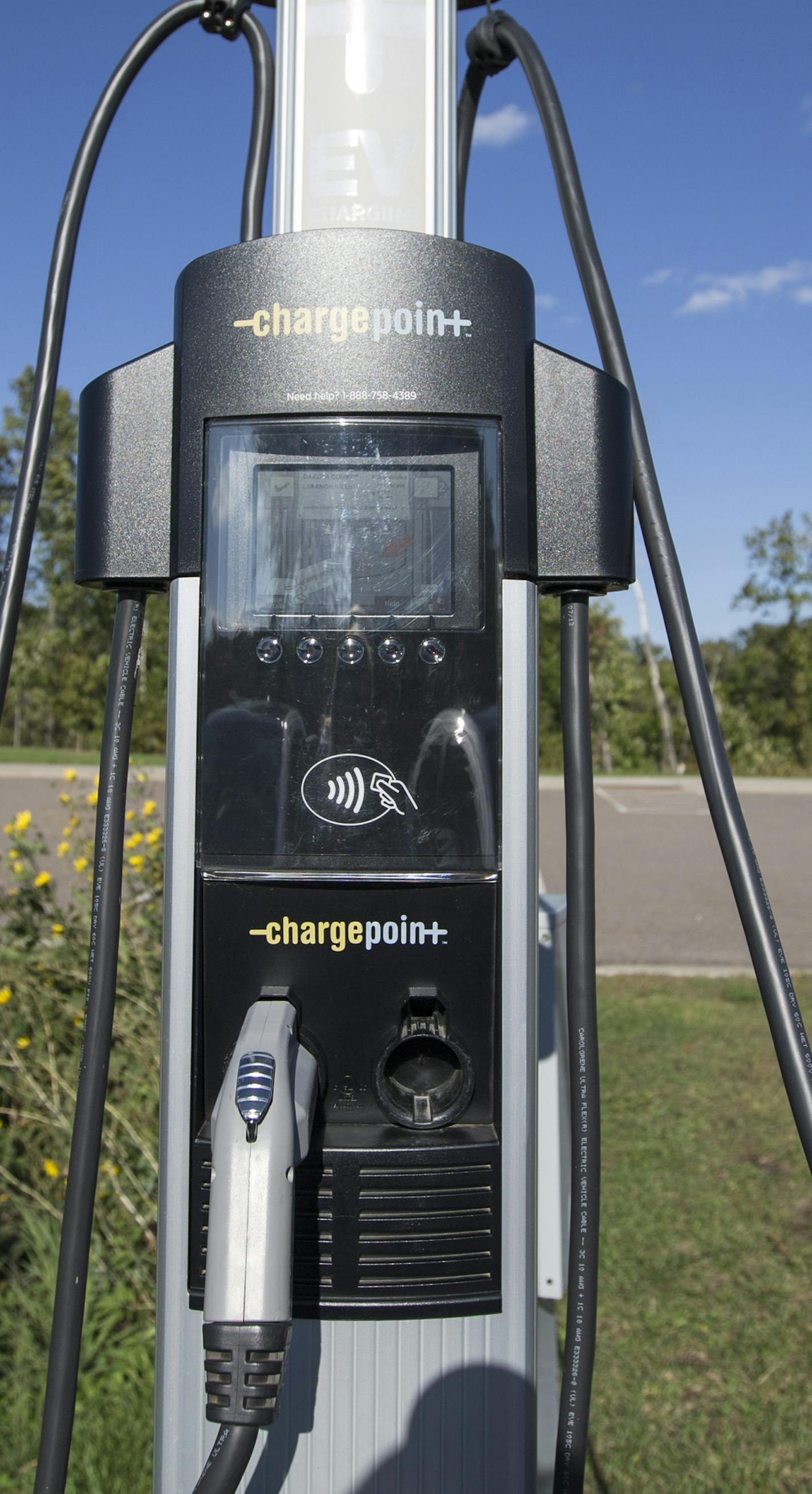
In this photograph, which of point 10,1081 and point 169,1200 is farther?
point 10,1081

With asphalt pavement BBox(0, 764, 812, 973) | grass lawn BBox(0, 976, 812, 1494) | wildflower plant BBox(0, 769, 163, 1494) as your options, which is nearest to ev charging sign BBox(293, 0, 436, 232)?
wildflower plant BBox(0, 769, 163, 1494)

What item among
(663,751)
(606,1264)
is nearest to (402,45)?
(606,1264)

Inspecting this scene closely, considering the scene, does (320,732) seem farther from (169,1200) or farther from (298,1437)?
(298,1437)

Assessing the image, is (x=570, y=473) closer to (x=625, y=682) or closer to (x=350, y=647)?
(x=350, y=647)

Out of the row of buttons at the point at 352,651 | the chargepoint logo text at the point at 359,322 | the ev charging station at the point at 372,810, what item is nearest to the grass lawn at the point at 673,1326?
the ev charging station at the point at 372,810

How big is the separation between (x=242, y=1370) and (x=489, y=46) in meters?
1.51

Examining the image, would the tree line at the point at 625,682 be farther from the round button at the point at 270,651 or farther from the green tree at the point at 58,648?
the round button at the point at 270,651

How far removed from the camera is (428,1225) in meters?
1.12

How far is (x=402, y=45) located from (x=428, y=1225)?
123cm

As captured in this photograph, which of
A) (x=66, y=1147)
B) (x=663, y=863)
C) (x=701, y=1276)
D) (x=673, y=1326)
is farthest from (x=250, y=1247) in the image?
(x=663, y=863)

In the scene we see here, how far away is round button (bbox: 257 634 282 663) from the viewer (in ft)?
3.79

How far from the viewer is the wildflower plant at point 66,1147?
2.46 metres

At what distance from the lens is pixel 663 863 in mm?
9852

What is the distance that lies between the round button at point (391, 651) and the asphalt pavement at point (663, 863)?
2.80 meters
